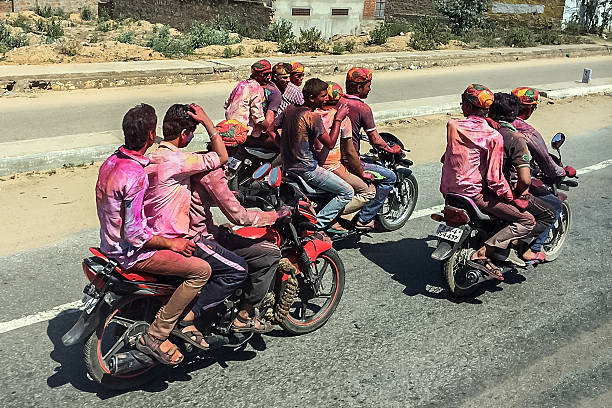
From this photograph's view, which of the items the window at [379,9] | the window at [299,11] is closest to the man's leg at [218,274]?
the window at [299,11]

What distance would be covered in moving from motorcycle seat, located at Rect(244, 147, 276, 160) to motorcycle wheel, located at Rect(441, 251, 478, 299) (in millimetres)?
2897

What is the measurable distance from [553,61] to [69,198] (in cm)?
2325

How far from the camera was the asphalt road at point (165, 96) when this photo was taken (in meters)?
12.1

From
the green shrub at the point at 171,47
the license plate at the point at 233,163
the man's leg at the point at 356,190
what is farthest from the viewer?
the green shrub at the point at 171,47

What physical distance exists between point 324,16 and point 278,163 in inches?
855

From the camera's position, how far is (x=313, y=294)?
542 cm

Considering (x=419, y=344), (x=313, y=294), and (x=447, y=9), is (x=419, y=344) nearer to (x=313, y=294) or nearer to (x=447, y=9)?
(x=313, y=294)

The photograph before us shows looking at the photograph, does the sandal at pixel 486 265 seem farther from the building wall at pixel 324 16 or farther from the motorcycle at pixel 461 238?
the building wall at pixel 324 16

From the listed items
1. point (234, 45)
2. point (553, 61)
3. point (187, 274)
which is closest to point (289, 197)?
point (187, 274)

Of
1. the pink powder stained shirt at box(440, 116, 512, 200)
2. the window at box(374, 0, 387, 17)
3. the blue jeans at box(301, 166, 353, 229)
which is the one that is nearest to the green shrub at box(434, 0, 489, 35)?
the window at box(374, 0, 387, 17)

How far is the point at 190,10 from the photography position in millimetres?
28812

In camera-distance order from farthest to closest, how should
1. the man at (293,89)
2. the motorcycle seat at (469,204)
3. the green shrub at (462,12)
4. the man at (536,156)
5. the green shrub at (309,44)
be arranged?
the green shrub at (462,12) → the green shrub at (309,44) → the man at (293,89) → the man at (536,156) → the motorcycle seat at (469,204)

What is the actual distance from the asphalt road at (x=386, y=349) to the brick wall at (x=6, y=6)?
2853cm

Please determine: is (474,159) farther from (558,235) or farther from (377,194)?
(558,235)
